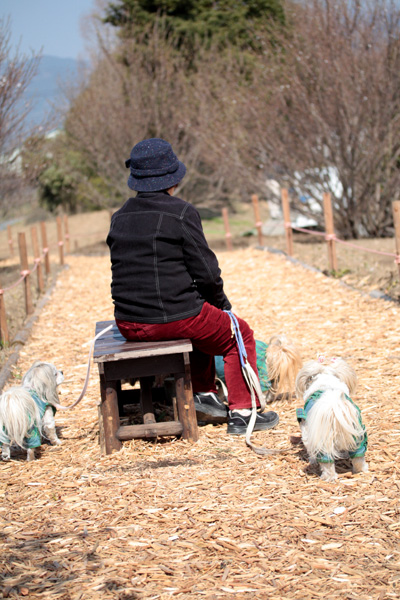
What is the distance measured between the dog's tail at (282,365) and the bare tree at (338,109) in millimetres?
10384

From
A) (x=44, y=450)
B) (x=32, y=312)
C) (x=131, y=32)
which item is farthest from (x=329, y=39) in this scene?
(x=44, y=450)

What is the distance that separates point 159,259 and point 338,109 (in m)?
11.4

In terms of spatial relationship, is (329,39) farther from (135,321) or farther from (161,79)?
(135,321)

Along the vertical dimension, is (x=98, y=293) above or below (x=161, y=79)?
below

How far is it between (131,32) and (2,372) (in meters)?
19.5

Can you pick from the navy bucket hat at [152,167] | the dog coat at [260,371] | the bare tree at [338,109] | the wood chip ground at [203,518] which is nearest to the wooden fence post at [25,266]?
the wood chip ground at [203,518]

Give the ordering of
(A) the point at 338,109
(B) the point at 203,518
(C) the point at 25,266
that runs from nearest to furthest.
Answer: (B) the point at 203,518, (C) the point at 25,266, (A) the point at 338,109

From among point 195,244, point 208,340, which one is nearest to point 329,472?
point 208,340

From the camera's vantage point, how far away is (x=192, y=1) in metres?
23.8

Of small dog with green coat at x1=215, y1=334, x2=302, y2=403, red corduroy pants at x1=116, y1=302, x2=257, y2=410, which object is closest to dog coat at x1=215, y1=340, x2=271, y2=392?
small dog with green coat at x1=215, y1=334, x2=302, y2=403

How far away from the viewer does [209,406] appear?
4617mm

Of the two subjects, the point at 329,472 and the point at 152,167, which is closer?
the point at 329,472

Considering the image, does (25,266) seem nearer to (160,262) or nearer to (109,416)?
(109,416)

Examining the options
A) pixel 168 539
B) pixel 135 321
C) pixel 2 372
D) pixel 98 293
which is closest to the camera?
pixel 168 539
